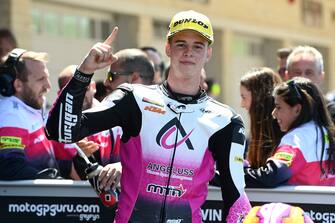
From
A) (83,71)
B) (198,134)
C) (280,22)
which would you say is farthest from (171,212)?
(280,22)

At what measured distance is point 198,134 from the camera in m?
3.00

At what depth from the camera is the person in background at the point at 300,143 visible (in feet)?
12.4

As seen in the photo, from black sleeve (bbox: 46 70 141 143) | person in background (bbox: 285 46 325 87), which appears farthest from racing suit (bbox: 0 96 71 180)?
person in background (bbox: 285 46 325 87)

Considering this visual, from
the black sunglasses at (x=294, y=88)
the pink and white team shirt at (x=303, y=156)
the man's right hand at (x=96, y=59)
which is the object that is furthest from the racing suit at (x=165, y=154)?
the black sunglasses at (x=294, y=88)

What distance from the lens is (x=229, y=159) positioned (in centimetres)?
303

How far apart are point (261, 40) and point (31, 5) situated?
8353 millimetres

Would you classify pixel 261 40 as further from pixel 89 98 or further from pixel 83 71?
pixel 83 71

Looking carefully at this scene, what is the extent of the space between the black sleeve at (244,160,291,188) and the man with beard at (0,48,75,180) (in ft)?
3.96

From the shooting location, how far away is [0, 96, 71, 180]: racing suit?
12.6ft

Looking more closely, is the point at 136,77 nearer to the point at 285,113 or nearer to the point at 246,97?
the point at 246,97

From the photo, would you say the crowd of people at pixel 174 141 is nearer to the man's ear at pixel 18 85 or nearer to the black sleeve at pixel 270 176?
the black sleeve at pixel 270 176

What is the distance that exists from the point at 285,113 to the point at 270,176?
503 mm

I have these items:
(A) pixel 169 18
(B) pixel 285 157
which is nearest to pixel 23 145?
(B) pixel 285 157

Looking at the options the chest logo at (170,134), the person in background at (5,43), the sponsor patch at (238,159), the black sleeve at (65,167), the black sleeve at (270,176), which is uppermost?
the person in background at (5,43)
